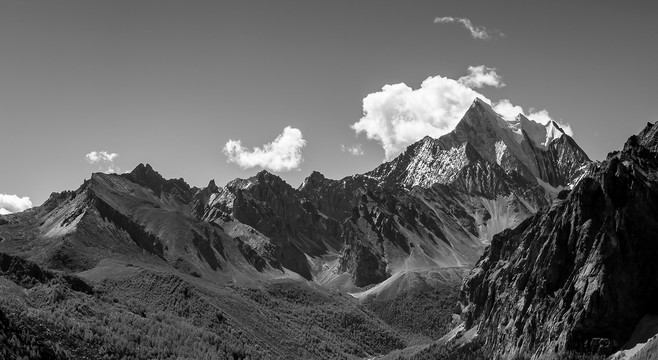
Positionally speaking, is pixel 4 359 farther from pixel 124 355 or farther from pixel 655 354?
pixel 655 354

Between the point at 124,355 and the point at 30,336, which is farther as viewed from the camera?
the point at 124,355

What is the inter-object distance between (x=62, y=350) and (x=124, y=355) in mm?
31069

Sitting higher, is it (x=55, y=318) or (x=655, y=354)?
(x=55, y=318)

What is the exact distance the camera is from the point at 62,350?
167125 mm

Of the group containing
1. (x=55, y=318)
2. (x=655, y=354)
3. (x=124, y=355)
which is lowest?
(x=655, y=354)

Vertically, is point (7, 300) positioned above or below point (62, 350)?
above

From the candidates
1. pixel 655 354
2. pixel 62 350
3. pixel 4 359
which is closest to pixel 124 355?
pixel 62 350

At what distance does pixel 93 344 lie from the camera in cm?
18988

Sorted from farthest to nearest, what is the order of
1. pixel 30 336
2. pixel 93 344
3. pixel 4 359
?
1. pixel 93 344
2. pixel 30 336
3. pixel 4 359

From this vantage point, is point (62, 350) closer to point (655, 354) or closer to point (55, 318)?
point (55, 318)

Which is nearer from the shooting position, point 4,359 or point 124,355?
point 4,359

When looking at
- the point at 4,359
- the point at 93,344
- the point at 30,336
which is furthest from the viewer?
the point at 93,344

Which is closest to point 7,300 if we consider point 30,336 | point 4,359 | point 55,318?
point 55,318

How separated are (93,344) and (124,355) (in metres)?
10.2
